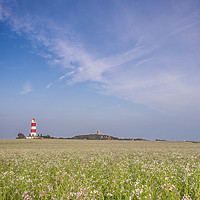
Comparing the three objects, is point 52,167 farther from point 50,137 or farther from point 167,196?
point 50,137

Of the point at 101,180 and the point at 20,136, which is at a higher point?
the point at 101,180

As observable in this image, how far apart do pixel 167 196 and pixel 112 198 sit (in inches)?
72.3

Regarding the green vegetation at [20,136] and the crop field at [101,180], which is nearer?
the crop field at [101,180]

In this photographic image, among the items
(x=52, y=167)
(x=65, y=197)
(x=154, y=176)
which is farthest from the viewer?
(x=52, y=167)

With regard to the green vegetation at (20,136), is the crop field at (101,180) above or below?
above

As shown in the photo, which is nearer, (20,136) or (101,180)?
(101,180)

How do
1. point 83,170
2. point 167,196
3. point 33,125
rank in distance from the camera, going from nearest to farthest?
1. point 167,196
2. point 83,170
3. point 33,125

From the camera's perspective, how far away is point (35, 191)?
7480 mm

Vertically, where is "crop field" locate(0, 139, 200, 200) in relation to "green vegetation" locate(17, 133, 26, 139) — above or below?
above

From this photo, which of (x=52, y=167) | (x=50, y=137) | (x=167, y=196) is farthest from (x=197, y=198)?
(x=50, y=137)

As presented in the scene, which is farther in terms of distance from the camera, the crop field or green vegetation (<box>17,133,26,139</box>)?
green vegetation (<box>17,133,26,139</box>)

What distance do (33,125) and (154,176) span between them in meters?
78.6

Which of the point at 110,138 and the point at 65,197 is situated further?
the point at 110,138

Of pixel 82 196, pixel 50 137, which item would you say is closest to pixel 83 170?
pixel 82 196
